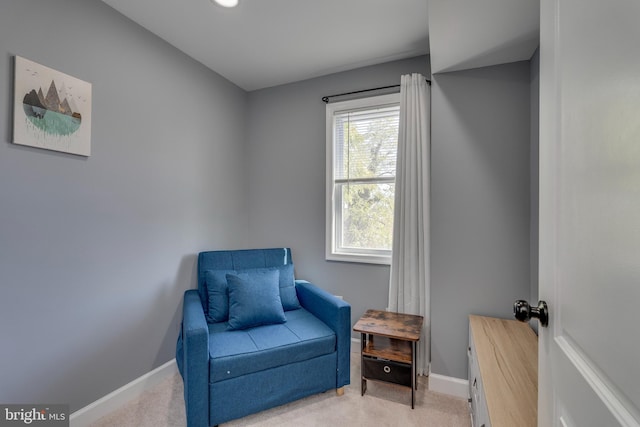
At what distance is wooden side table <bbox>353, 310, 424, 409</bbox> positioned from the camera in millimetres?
1873

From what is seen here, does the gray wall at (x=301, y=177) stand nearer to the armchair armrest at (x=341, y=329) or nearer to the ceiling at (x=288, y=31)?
the ceiling at (x=288, y=31)

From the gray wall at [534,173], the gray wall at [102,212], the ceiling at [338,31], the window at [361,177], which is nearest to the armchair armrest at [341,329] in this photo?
the window at [361,177]

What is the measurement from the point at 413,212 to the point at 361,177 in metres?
0.61

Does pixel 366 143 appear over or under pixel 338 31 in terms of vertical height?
under

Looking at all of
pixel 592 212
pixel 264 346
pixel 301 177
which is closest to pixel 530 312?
Answer: pixel 592 212

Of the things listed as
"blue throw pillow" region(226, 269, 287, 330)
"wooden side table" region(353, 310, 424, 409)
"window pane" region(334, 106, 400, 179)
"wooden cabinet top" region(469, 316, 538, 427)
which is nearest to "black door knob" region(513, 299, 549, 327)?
"wooden cabinet top" region(469, 316, 538, 427)

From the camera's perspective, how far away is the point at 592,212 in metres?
0.52

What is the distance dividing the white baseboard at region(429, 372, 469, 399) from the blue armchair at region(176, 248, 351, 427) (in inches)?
24.3

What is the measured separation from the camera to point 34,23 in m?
1.51

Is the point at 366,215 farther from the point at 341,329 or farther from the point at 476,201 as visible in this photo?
the point at 341,329

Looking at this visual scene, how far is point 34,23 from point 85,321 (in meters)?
1.63

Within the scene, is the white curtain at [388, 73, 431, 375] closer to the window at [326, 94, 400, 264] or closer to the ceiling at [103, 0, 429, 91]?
the window at [326, 94, 400, 264]

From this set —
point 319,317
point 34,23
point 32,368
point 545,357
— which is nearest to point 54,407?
point 32,368

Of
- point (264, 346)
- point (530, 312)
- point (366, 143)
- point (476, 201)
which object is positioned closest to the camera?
point (530, 312)
